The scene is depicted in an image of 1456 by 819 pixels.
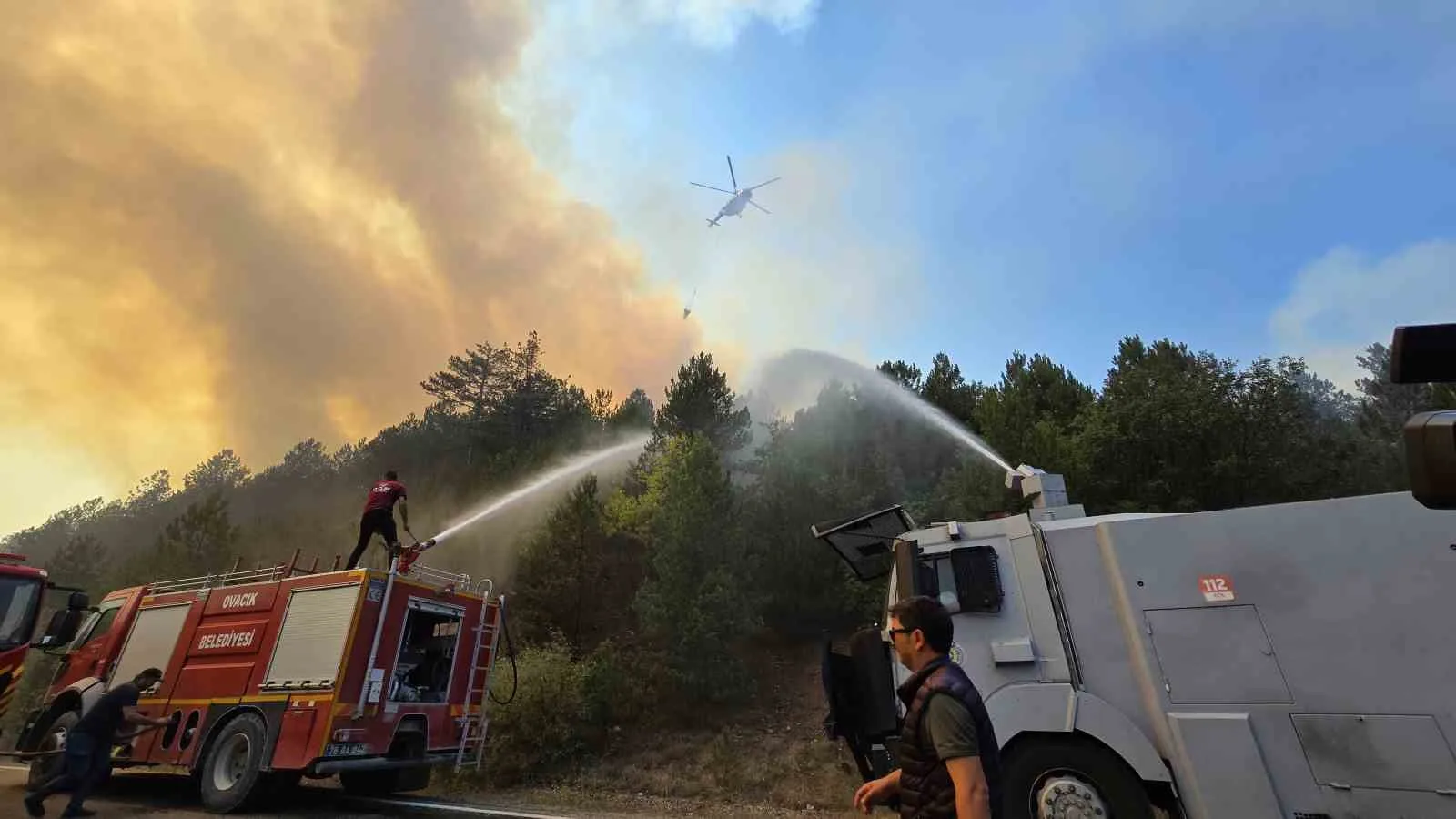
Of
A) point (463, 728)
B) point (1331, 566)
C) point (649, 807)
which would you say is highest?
point (1331, 566)

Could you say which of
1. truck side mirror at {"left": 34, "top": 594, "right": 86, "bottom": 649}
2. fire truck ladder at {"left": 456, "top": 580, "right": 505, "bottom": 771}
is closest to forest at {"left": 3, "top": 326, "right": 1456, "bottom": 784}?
fire truck ladder at {"left": 456, "top": 580, "right": 505, "bottom": 771}

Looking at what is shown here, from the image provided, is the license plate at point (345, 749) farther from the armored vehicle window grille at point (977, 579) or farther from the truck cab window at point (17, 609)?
the armored vehicle window grille at point (977, 579)

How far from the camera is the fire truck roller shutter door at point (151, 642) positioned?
10555mm

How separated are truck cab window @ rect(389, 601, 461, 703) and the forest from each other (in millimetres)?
1213

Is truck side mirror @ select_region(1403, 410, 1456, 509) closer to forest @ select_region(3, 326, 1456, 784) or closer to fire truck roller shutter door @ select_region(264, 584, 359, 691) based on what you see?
forest @ select_region(3, 326, 1456, 784)

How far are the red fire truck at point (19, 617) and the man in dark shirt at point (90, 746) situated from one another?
10.1 ft

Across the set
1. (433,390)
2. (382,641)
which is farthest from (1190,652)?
(433,390)

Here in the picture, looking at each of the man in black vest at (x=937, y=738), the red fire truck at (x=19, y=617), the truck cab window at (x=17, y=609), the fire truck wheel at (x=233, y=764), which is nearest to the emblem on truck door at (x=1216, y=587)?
the man in black vest at (x=937, y=738)

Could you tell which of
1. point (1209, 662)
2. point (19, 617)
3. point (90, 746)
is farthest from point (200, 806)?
point (1209, 662)

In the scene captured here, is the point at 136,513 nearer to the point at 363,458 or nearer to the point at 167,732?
the point at 363,458

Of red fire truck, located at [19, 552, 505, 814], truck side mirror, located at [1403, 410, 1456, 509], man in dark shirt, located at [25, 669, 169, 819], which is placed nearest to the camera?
truck side mirror, located at [1403, 410, 1456, 509]

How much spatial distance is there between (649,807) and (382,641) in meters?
4.81

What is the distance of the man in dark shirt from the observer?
7.68 meters

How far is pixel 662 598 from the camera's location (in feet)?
59.6
